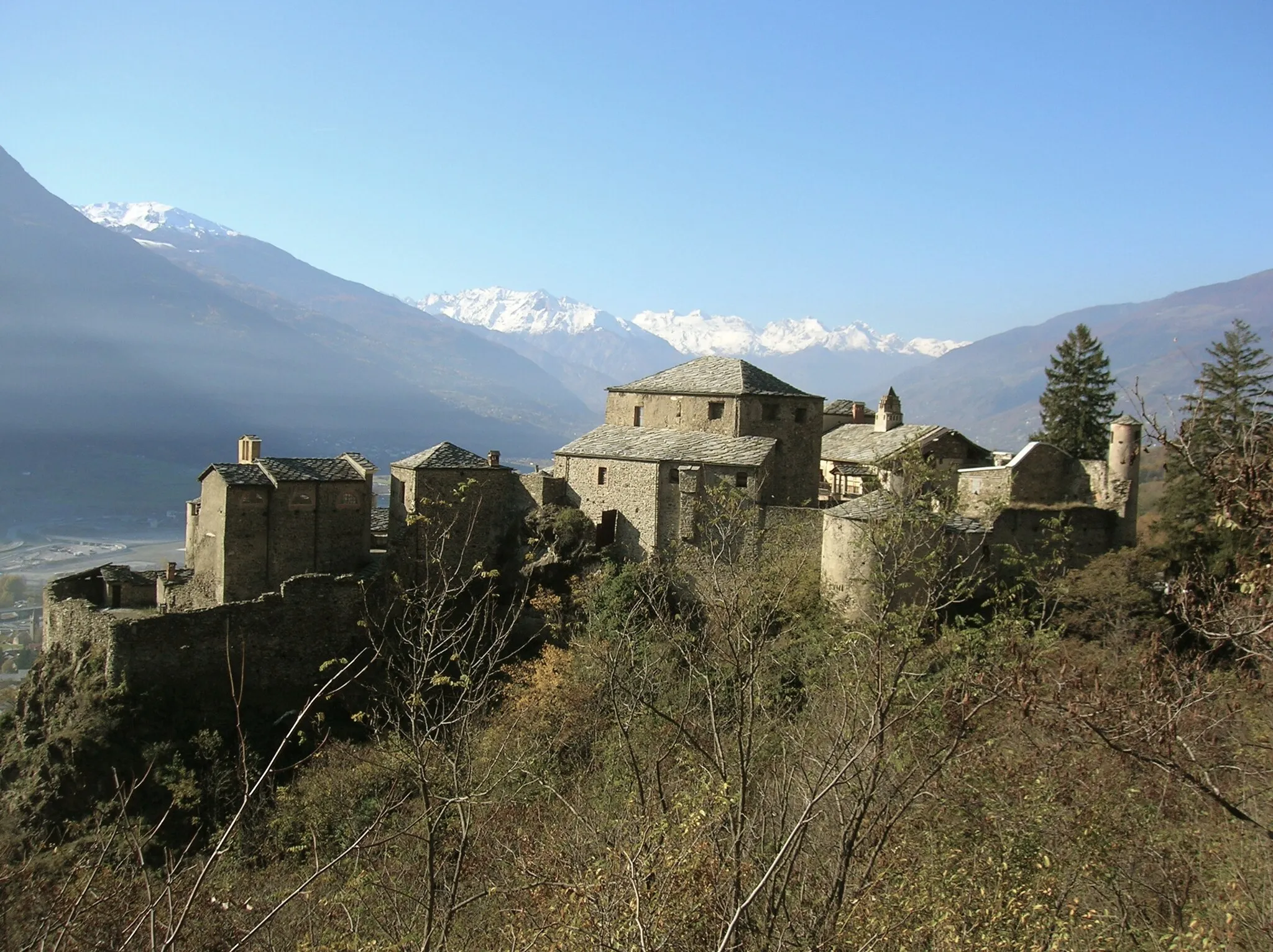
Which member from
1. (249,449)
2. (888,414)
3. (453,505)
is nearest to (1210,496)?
(888,414)

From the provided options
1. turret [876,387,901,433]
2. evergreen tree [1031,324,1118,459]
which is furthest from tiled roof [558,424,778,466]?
evergreen tree [1031,324,1118,459]

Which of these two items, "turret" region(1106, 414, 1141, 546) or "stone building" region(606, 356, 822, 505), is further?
"stone building" region(606, 356, 822, 505)

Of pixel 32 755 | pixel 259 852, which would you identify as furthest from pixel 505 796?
pixel 32 755

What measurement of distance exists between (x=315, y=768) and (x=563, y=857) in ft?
41.8

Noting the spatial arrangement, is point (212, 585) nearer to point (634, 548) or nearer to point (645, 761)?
point (634, 548)

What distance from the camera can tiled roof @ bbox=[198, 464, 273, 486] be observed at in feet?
90.3

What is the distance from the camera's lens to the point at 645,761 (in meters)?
19.1

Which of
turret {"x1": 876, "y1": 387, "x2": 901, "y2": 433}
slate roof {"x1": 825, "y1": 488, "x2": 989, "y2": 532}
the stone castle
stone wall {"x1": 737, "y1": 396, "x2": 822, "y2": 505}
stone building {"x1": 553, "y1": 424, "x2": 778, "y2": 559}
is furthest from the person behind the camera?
turret {"x1": 876, "y1": 387, "x2": 901, "y2": 433}

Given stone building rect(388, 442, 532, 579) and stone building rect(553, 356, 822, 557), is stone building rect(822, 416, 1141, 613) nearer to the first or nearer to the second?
stone building rect(553, 356, 822, 557)

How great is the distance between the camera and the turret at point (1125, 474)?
32062 mm

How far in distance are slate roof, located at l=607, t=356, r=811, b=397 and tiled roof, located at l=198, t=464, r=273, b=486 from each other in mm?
13169

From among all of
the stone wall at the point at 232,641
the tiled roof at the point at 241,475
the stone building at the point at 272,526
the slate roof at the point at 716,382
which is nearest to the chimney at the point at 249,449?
the stone building at the point at 272,526

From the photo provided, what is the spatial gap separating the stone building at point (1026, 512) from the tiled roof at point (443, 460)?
Answer: 11164mm

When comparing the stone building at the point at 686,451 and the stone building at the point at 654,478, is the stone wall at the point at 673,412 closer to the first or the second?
the stone building at the point at 686,451
